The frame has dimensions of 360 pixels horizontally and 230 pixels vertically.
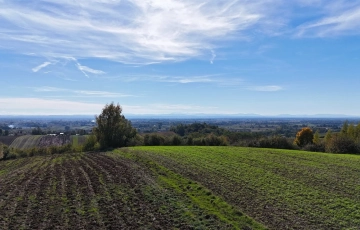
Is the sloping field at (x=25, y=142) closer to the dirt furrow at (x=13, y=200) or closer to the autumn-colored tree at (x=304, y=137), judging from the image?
the autumn-colored tree at (x=304, y=137)

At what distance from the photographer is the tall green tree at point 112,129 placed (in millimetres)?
57094

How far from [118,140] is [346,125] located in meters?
51.7

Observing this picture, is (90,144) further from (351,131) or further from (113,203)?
(351,131)

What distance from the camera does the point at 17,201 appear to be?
16.3m

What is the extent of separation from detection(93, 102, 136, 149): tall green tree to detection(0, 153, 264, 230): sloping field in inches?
1296

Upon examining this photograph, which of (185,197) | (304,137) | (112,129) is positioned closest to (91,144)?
(112,129)

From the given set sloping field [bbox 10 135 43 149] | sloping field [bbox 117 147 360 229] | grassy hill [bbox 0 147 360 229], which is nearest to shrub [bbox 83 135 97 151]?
sloping field [bbox 117 147 360 229]

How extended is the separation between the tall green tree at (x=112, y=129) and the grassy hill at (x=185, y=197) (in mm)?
29511

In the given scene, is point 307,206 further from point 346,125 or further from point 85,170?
point 346,125

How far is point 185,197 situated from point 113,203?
3950 mm

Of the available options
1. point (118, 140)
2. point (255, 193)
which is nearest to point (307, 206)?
point (255, 193)

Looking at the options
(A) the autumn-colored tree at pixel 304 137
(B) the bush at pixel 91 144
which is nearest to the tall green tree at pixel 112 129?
(B) the bush at pixel 91 144

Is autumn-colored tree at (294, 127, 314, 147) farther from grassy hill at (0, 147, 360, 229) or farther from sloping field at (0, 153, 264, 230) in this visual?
sloping field at (0, 153, 264, 230)

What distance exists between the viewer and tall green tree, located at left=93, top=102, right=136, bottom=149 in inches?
2248
